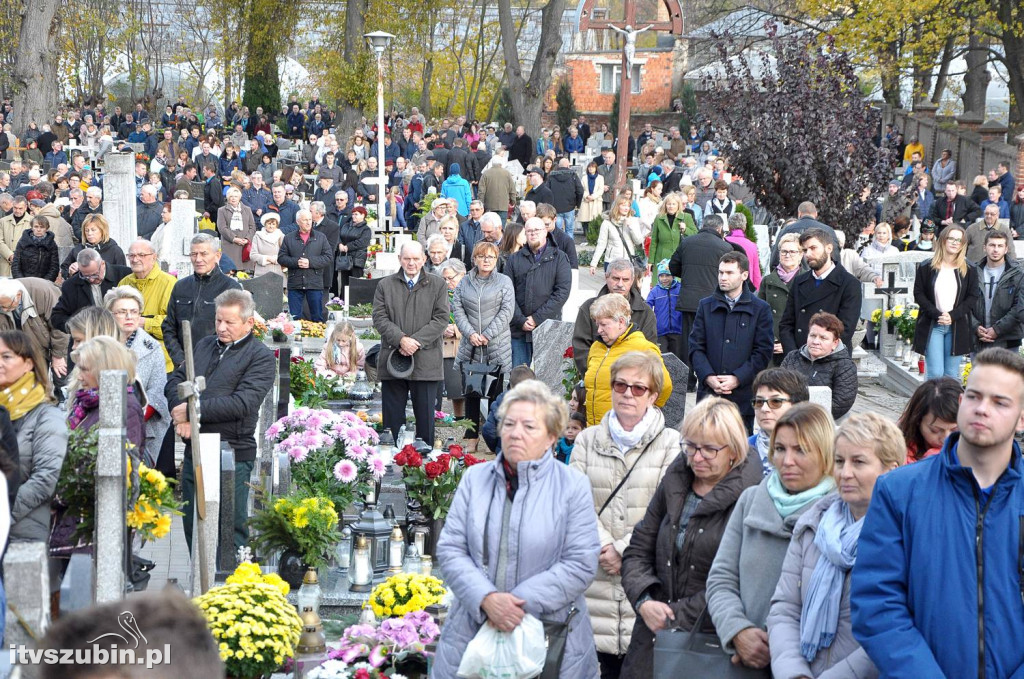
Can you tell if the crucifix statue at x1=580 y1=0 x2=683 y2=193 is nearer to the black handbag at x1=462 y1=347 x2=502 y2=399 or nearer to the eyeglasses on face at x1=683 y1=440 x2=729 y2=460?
the black handbag at x1=462 y1=347 x2=502 y2=399

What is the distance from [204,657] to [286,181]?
72.2 feet

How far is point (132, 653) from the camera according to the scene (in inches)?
85.3

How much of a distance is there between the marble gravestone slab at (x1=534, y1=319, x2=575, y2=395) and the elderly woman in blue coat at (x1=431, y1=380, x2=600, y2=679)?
519 centimetres

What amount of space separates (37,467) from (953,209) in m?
18.2

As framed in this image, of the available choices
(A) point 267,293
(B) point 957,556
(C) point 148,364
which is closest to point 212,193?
(A) point 267,293

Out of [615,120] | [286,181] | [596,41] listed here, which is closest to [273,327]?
[286,181]

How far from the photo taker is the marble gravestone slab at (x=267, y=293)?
1430cm

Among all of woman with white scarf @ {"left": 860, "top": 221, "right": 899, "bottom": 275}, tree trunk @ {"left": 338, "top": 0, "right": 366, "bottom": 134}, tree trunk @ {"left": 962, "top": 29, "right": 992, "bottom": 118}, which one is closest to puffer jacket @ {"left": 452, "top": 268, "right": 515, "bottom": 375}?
woman with white scarf @ {"left": 860, "top": 221, "right": 899, "bottom": 275}

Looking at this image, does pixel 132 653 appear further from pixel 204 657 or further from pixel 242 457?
pixel 242 457

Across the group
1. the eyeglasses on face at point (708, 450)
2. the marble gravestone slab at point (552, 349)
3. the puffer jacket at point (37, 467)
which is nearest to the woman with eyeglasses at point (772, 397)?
the eyeglasses on face at point (708, 450)

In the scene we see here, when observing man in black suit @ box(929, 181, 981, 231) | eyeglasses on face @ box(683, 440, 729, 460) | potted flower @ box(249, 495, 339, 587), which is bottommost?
potted flower @ box(249, 495, 339, 587)

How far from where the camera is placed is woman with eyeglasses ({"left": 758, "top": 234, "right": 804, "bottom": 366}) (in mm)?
9898

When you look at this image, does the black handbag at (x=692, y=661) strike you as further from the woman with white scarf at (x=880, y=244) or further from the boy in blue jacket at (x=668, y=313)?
the woman with white scarf at (x=880, y=244)

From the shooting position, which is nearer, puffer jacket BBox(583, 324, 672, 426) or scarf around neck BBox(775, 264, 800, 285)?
puffer jacket BBox(583, 324, 672, 426)
